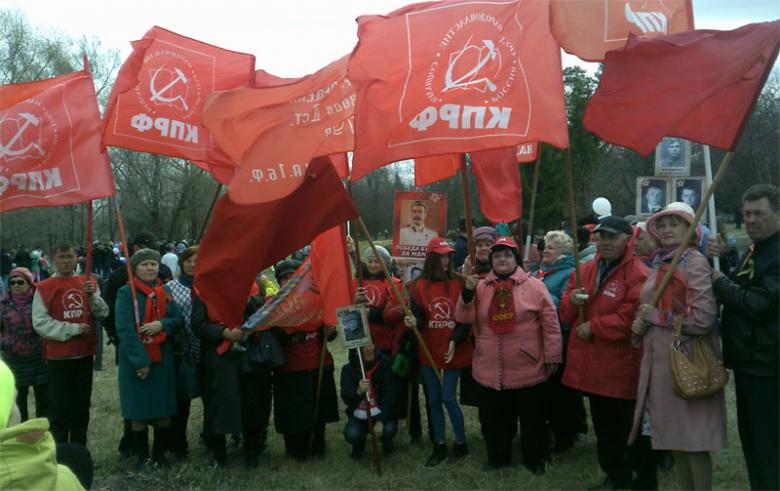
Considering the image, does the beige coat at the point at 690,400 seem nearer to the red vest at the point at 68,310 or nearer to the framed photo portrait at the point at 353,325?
the framed photo portrait at the point at 353,325

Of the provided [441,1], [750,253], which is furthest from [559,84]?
[750,253]

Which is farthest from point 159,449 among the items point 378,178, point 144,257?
point 378,178

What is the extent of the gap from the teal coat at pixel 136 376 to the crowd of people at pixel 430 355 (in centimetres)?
1

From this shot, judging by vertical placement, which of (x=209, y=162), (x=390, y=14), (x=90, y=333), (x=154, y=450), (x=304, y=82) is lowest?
(x=154, y=450)

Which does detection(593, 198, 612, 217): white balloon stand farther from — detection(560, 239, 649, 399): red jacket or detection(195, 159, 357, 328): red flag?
detection(195, 159, 357, 328): red flag

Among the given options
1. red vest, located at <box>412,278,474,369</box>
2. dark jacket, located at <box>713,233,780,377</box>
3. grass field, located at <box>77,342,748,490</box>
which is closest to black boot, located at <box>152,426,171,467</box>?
grass field, located at <box>77,342,748,490</box>

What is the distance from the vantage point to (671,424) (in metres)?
4.67

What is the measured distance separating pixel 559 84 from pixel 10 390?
165 inches

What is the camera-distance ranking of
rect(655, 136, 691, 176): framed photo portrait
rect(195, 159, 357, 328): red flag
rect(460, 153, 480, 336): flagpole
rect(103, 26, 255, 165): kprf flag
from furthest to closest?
rect(655, 136, 691, 176): framed photo portrait
rect(103, 26, 255, 165): kprf flag
rect(460, 153, 480, 336): flagpole
rect(195, 159, 357, 328): red flag

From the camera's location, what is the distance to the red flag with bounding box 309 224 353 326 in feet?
21.9

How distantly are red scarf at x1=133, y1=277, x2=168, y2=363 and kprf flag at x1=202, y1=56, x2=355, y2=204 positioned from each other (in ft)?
5.63

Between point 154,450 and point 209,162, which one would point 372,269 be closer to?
point 209,162

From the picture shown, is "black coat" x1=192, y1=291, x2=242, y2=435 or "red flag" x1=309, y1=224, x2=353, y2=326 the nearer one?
"black coat" x1=192, y1=291, x2=242, y2=435

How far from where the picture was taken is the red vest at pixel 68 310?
6.66 m
